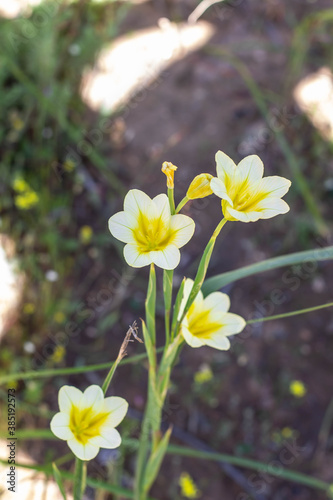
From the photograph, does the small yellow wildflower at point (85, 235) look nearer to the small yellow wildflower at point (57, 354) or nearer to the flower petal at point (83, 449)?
the small yellow wildflower at point (57, 354)

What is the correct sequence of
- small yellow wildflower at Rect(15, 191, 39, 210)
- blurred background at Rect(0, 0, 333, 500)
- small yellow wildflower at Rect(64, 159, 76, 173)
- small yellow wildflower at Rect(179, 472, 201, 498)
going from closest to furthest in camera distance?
1. small yellow wildflower at Rect(179, 472, 201, 498)
2. blurred background at Rect(0, 0, 333, 500)
3. small yellow wildflower at Rect(15, 191, 39, 210)
4. small yellow wildflower at Rect(64, 159, 76, 173)

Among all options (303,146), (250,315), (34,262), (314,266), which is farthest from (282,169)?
(34,262)

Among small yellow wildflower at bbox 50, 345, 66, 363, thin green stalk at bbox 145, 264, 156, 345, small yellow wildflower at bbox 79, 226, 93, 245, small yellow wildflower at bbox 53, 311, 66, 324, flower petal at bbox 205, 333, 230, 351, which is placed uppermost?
small yellow wildflower at bbox 79, 226, 93, 245

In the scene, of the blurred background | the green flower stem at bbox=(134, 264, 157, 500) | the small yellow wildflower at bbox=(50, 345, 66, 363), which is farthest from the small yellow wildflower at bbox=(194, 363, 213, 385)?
the green flower stem at bbox=(134, 264, 157, 500)

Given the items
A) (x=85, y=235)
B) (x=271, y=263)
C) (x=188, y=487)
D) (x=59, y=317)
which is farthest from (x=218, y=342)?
(x=85, y=235)

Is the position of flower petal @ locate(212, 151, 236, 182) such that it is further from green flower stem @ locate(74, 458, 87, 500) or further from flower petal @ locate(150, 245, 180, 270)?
green flower stem @ locate(74, 458, 87, 500)

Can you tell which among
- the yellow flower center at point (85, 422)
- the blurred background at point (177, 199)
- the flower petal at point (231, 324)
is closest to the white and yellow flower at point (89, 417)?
the yellow flower center at point (85, 422)
